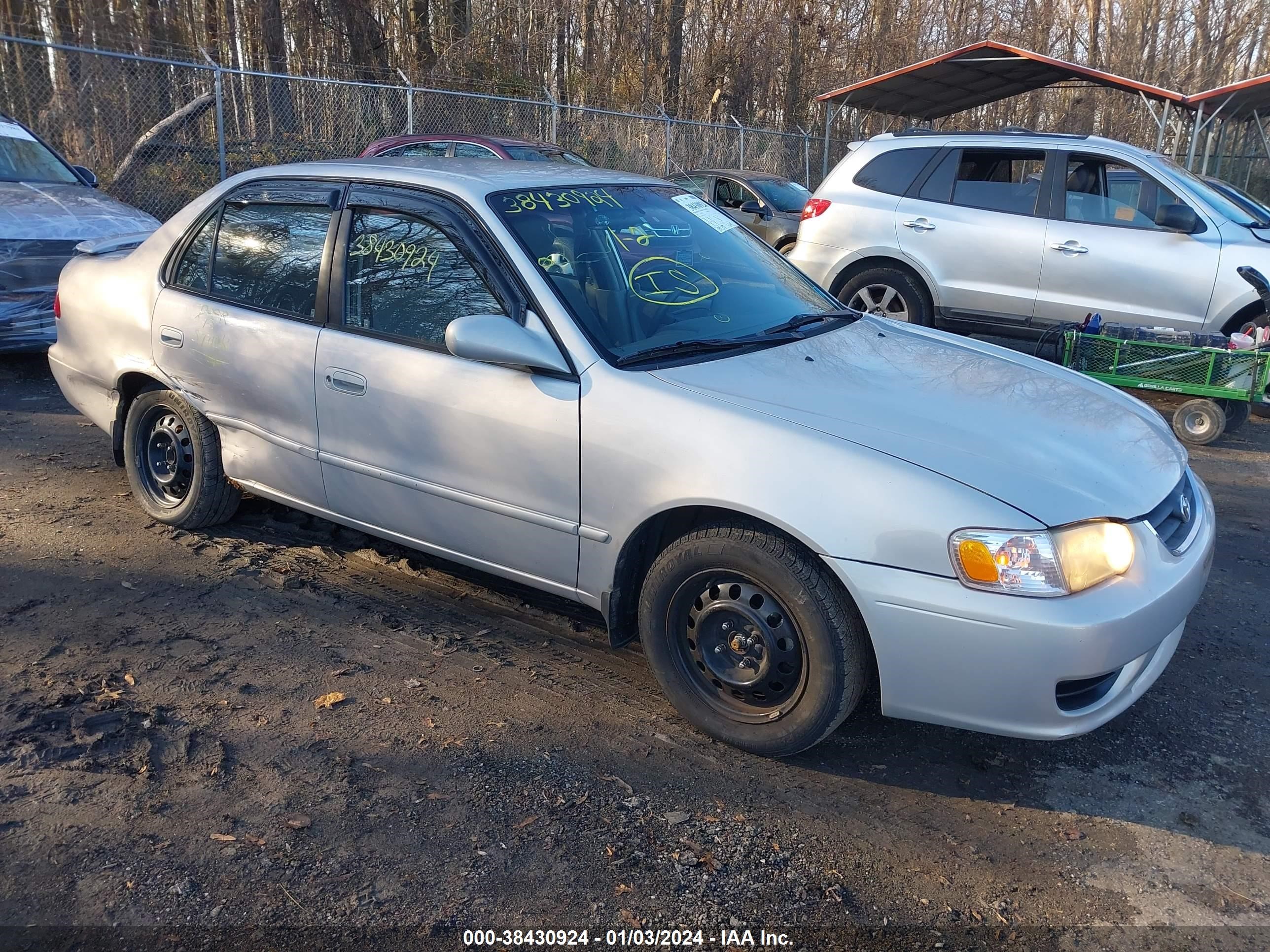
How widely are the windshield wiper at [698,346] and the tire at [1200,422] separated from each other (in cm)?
435

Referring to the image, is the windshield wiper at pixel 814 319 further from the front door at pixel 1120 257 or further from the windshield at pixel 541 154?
the windshield at pixel 541 154

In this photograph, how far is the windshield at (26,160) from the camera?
8.38 meters

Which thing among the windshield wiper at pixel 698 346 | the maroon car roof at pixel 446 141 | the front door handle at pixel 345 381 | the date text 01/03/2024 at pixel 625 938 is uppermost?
the maroon car roof at pixel 446 141

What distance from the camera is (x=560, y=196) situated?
3822mm

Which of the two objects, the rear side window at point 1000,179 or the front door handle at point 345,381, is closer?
the front door handle at point 345,381

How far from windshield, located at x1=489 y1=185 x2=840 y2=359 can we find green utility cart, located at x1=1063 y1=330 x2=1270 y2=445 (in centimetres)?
347

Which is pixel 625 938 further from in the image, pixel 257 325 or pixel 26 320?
pixel 26 320

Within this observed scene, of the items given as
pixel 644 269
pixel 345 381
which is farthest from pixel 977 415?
pixel 345 381

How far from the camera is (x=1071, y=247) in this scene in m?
7.73

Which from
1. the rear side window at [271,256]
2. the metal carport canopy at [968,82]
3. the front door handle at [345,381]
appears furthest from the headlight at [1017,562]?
the metal carport canopy at [968,82]

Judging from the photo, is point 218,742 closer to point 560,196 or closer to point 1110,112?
point 560,196

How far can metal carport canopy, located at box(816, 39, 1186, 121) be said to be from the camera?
42.9 feet

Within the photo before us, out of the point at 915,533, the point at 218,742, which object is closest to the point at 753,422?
the point at 915,533

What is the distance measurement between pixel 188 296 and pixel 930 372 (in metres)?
3.07
